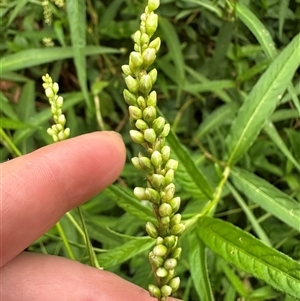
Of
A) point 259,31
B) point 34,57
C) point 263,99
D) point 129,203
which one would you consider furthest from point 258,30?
point 34,57

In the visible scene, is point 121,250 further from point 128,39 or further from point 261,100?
point 128,39

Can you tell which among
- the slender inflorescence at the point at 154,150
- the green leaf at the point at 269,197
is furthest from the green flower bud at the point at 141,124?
the green leaf at the point at 269,197

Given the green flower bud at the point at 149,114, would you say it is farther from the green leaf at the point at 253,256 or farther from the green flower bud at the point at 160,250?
the green leaf at the point at 253,256

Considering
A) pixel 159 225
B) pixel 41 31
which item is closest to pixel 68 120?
pixel 41 31

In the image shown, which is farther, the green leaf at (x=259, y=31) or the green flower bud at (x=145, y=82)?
the green leaf at (x=259, y=31)

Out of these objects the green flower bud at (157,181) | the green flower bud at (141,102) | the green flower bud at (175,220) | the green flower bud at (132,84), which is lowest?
the green flower bud at (175,220)

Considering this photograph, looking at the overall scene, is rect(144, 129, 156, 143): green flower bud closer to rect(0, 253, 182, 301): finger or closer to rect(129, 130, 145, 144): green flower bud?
rect(129, 130, 145, 144): green flower bud

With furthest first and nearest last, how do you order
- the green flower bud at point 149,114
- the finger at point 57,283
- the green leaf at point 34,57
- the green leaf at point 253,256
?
the green leaf at point 34,57
the finger at point 57,283
the green leaf at point 253,256
the green flower bud at point 149,114
